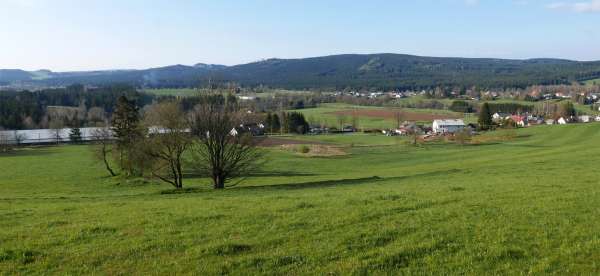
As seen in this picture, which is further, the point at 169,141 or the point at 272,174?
the point at 272,174

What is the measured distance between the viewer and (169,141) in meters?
34.1

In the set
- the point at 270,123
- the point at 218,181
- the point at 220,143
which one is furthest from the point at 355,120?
the point at 220,143

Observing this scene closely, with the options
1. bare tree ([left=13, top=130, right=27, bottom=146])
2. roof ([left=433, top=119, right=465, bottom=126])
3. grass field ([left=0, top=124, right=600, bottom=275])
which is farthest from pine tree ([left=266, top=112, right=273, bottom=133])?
grass field ([left=0, top=124, right=600, bottom=275])

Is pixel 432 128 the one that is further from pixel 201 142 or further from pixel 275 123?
pixel 201 142

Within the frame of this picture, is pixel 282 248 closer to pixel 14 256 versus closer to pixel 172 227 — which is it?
pixel 172 227

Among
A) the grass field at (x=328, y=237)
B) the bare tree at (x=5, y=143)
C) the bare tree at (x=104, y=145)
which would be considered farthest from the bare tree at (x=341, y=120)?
the grass field at (x=328, y=237)

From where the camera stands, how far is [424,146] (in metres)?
81.4

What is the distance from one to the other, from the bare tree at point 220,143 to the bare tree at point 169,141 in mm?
2150

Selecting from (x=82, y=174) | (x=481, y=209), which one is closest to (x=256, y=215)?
(x=481, y=209)

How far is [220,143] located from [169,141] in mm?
4720

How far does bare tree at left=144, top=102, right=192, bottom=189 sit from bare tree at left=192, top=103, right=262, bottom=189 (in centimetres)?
215

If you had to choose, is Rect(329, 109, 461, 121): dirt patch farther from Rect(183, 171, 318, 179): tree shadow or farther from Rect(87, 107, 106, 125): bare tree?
Rect(183, 171, 318, 179): tree shadow

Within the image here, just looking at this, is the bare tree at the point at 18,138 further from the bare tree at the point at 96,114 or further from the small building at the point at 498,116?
the small building at the point at 498,116

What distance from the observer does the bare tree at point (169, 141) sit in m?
34.0
